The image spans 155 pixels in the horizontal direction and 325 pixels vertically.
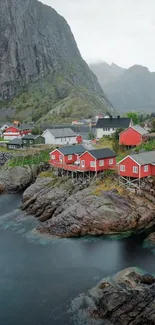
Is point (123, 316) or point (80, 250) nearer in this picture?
point (123, 316)

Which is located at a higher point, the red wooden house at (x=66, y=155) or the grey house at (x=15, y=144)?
the grey house at (x=15, y=144)

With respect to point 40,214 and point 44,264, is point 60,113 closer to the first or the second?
point 40,214

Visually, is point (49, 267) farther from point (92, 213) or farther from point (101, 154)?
point (101, 154)

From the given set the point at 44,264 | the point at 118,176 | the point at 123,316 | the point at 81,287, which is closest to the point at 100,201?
the point at 118,176

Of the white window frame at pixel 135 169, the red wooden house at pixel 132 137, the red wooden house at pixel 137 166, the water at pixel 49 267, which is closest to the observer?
the water at pixel 49 267

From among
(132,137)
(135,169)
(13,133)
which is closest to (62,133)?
(13,133)

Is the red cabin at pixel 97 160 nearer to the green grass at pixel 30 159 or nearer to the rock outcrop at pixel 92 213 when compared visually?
the rock outcrop at pixel 92 213

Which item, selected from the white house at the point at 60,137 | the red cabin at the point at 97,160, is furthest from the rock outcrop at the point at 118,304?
the white house at the point at 60,137
